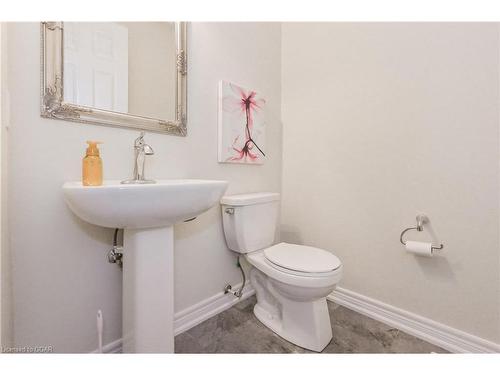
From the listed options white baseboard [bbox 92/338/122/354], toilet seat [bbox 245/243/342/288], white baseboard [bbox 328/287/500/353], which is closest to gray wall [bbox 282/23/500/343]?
white baseboard [bbox 328/287/500/353]

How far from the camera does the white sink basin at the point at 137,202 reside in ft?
1.97

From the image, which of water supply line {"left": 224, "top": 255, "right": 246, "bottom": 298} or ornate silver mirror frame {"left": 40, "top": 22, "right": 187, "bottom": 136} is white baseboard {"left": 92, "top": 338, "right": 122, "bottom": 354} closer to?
water supply line {"left": 224, "top": 255, "right": 246, "bottom": 298}

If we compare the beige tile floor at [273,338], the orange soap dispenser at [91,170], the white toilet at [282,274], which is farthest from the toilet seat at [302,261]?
the orange soap dispenser at [91,170]

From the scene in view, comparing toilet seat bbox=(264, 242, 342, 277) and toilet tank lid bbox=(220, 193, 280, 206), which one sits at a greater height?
toilet tank lid bbox=(220, 193, 280, 206)

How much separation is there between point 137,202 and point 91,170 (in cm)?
28

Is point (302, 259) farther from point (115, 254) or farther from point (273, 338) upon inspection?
point (115, 254)

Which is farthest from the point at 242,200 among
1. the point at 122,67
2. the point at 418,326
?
the point at 418,326

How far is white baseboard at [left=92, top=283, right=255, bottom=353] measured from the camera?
1.13 meters

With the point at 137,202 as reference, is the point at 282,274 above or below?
below

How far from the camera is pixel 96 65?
2.90ft

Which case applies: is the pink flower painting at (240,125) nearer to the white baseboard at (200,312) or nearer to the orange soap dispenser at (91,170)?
the orange soap dispenser at (91,170)

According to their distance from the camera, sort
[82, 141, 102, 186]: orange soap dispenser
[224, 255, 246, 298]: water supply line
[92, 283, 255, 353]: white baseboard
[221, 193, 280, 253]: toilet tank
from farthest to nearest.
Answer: [224, 255, 246, 298]: water supply line
[221, 193, 280, 253]: toilet tank
[92, 283, 255, 353]: white baseboard
[82, 141, 102, 186]: orange soap dispenser

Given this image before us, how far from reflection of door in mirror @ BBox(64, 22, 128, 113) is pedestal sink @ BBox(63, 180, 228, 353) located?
330mm
